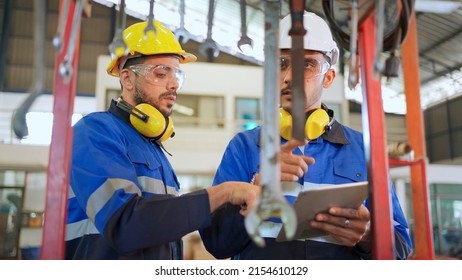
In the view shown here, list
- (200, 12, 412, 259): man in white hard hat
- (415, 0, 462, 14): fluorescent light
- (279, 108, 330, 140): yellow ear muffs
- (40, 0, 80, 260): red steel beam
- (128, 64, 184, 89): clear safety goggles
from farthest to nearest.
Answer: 1. (128, 64, 184, 89): clear safety goggles
2. (279, 108, 330, 140): yellow ear muffs
3. (200, 12, 412, 259): man in white hard hat
4. (415, 0, 462, 14): fluorescent light
5. (40, 0, 80, 260): red steel beam

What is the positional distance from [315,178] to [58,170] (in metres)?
0.95

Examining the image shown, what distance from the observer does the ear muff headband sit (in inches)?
66.4

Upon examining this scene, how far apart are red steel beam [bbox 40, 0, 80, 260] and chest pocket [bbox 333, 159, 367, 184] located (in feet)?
3.25

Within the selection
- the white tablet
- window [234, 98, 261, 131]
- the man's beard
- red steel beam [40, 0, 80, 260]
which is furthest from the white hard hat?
window [234, 98, 261, 131]

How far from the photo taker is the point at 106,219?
1.23 m

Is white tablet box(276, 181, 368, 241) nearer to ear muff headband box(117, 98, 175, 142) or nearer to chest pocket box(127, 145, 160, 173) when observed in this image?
chest pocket box(127, 145, 160, 173)

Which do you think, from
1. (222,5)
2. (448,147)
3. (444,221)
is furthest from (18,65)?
(448,147)

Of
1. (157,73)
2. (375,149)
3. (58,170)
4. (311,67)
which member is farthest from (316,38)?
(58,170)

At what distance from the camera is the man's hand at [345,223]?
51.4 inches

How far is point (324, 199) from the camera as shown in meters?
1.22

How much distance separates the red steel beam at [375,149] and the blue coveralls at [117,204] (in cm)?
52

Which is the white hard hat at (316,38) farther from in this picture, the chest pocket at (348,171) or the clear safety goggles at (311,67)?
the chest pocket at (348,171)

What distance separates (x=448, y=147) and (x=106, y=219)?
16.1 metres

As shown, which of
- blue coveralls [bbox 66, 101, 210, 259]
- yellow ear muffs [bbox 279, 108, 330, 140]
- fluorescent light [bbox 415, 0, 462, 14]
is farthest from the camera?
yellow ear muffs [bbox 279, 108, 330, 140]
